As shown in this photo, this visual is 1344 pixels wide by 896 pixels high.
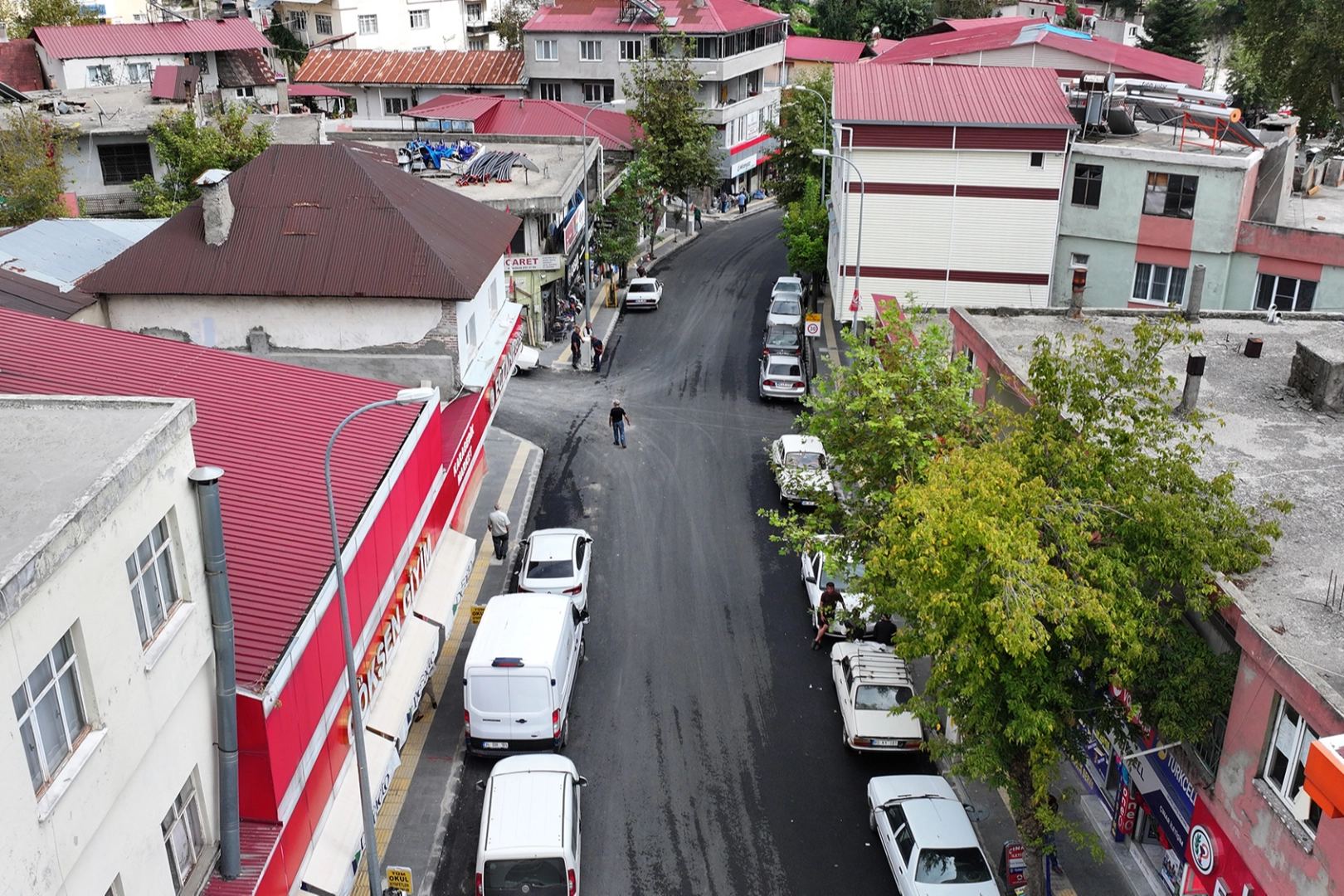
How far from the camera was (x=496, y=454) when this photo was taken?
3606cm

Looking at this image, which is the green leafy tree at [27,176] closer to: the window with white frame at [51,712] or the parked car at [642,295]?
the parked car at [642,295]

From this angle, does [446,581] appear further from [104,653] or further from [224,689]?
[104,653]

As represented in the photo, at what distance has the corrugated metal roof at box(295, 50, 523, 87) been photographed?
71.7m

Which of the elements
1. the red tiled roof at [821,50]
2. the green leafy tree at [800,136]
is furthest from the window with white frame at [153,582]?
the red tiled roof at [821,50]

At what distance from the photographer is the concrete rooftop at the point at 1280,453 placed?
14.8m

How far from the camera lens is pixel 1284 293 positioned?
3488 centimetres

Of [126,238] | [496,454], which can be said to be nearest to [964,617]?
[496,454]

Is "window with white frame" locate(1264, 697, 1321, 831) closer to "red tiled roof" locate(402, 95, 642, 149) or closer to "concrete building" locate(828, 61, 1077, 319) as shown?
"concrete building" locate(828, 61, 1077, 319)

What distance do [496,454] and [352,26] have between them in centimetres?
6593

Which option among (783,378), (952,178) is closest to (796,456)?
(783,378)

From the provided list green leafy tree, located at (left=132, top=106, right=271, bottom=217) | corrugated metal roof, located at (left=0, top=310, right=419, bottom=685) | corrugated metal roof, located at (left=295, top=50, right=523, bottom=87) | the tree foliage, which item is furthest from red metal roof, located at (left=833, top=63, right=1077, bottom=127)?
corrugated metal roof, located at (left=295, top=50, right=523, bottom=87)

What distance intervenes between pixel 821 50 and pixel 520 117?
127ft

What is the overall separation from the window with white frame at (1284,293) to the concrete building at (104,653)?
3231 centimetres

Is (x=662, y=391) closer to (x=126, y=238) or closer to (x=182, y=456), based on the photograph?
(x=126, y=238)
